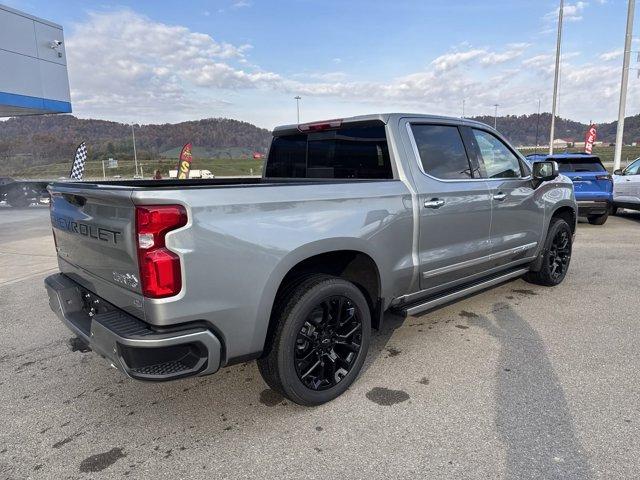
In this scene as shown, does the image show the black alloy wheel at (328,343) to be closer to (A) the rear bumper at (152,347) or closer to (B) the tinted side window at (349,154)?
(A) the rear bumper at (152,347)

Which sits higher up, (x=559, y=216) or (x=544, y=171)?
(x=544, y=171)

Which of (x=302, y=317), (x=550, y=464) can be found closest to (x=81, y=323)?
(x=302, y=317)

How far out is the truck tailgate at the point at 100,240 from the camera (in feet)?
7.52

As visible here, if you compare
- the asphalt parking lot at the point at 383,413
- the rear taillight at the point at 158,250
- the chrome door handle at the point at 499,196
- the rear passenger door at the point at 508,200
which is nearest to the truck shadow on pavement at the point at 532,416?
the asphalt parking lot at the point at 383,413

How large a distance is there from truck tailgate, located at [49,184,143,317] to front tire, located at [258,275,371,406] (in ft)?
2.74

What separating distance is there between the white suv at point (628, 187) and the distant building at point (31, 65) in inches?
669

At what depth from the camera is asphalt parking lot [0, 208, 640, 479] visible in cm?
238

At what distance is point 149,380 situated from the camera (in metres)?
2.26

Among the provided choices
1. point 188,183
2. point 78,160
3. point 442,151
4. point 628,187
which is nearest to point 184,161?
point 78,160

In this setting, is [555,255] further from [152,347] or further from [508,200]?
[152,347]

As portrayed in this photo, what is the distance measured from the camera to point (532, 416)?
109 inches

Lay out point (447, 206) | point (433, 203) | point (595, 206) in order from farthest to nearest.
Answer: point (595, 206), point (447, 206), point (433, 203)

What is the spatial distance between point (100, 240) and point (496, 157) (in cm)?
358

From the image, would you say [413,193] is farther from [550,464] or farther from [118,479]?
Result: [118,479]
